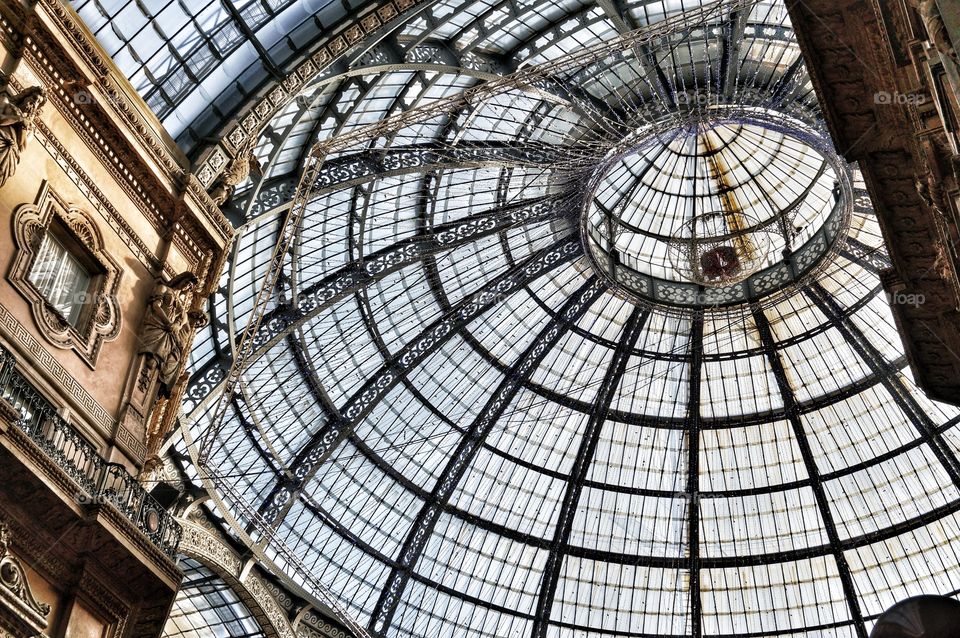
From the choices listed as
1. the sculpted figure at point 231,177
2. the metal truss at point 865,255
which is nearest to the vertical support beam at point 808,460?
the metal truss at point 865,255

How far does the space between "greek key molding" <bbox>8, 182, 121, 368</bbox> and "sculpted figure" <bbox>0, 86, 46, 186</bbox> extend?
0.69 meters

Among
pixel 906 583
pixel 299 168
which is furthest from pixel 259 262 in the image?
pixel 906 583

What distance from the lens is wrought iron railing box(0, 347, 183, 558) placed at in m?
13.6

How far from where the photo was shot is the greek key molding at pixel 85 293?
1478cm

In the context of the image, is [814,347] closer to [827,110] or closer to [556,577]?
[556,577]

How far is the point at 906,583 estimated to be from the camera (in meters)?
34.6

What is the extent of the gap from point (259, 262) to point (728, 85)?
13201 millimetres

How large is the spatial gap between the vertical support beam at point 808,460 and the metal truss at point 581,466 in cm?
403

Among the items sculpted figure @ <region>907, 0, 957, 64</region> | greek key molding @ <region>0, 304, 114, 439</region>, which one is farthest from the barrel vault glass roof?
sculpted figure @ <region>907, 0, 957, 64</region>

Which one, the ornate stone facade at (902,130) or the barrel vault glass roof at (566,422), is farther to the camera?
the barrel vault glass roof at (566,422)

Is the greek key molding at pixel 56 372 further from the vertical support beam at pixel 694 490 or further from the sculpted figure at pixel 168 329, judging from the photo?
the vertical support beam at pixel 694 490

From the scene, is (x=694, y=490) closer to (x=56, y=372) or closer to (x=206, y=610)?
(x=206, y=610)

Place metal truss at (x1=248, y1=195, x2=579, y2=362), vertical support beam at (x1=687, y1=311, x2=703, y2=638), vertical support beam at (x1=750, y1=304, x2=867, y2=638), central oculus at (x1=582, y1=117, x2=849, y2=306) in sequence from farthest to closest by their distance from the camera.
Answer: vertical support beam at (x1=687, y1=311, x2=703, y2=638) < vertical support beam at (x1=750, y1=304, x2=867, y2=638) < central oculus at (x1=582, y1=117, x2=849, y2=306) < metal truss at (x1=248, y1=195, x2=579, y2=362)

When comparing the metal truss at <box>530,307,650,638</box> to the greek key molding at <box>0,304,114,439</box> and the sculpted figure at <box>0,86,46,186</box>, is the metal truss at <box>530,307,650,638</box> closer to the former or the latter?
the greek key molding at <box>0,304,114,439</box>
